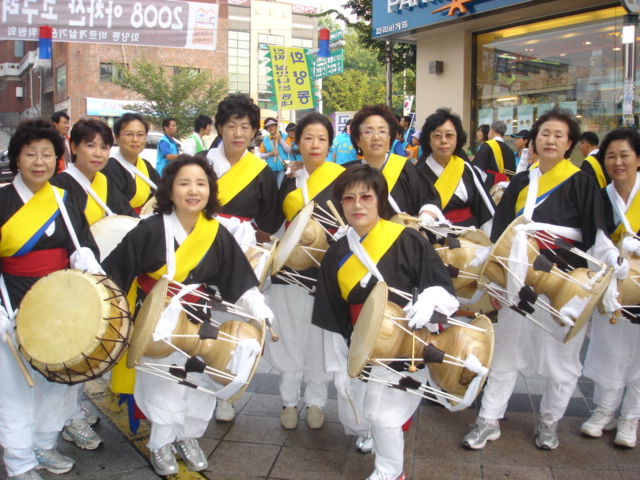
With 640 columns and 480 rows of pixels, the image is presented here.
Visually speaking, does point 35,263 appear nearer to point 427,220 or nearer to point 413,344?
point 413,344

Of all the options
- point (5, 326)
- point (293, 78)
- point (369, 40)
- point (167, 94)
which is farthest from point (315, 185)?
point (167, 94)

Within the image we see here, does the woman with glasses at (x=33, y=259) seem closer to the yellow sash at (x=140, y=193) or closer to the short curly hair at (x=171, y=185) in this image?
the short curly hair at (x=171, y=185)

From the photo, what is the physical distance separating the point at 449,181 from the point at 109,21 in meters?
6.52

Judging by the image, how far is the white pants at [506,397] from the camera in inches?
130

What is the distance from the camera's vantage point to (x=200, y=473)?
314cm

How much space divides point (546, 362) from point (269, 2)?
3966 cm

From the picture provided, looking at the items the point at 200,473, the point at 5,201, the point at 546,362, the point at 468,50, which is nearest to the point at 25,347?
the point at 5,201

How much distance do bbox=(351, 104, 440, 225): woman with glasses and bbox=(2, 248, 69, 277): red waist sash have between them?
5.96 feet

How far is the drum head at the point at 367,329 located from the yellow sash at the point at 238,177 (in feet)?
4.59

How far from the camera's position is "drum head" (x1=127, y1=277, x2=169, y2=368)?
261 centimetres

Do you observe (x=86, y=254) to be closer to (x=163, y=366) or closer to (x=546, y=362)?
(x=163, y=366)

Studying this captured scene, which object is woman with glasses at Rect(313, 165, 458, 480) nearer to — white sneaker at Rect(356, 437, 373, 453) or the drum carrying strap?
white sneaker at Rect(356, 437, 373, 453)

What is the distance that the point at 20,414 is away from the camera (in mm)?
2943

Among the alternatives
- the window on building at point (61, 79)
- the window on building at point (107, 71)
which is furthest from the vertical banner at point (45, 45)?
the window on building at point (61, 79)
